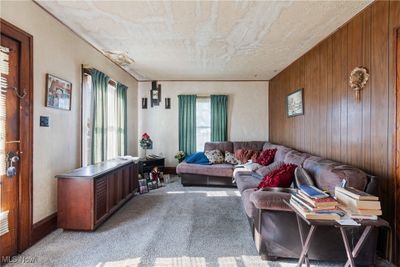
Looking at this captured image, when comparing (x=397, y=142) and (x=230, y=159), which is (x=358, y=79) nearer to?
(x=397, y=142)

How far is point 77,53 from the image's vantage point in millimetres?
3180

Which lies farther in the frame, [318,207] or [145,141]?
[145,141]

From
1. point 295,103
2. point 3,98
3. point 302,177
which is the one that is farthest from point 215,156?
point 3,98

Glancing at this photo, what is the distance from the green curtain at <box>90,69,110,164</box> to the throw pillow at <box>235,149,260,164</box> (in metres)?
2.91

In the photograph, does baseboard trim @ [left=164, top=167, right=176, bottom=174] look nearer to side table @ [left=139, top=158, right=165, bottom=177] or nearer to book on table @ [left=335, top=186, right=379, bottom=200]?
side table @ [left=139, top=158, right=165, bottom=177]

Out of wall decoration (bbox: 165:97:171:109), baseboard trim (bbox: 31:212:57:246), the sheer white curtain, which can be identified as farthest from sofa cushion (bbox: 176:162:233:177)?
baseboard trim (bbox: 31:212:57:246)

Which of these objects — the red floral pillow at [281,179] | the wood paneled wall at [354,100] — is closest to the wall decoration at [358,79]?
the wood paneled wall at [354,100]

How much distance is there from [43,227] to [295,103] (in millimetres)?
4259

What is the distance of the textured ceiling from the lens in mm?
2369

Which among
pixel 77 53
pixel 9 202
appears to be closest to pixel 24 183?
pixel 9 202

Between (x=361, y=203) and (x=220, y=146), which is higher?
(x=220, y=146)

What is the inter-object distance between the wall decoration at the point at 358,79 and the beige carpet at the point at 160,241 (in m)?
1.86

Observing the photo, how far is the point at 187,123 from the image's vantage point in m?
6.00

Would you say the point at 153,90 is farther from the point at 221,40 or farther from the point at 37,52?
the point at 37,52
